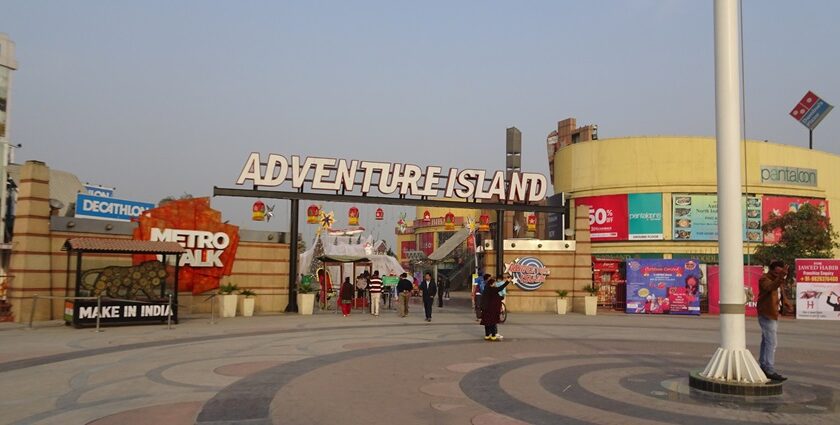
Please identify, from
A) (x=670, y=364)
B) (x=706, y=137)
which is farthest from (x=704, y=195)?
(x=670, y=364)

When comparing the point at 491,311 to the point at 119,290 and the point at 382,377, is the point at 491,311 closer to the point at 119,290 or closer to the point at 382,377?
the point at 382,377

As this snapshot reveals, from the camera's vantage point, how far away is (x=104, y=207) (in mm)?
34312

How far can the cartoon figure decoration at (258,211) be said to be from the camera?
28.3 metres

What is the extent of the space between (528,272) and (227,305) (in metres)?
13.2

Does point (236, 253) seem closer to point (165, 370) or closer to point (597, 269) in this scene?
point (165, 370)

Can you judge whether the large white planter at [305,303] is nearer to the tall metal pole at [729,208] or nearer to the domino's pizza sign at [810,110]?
the tall metal pole at [729,208]

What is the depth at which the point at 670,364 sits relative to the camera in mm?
12195

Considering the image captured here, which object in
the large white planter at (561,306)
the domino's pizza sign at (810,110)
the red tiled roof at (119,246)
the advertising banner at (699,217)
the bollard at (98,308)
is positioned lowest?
the large white planter at (561,306)

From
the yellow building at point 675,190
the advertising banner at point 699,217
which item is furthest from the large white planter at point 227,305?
the advertising banner at point 699,217

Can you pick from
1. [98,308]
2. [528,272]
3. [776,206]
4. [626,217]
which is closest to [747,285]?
[528,272]

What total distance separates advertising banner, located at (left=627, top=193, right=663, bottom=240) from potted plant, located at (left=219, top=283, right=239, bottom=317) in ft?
128

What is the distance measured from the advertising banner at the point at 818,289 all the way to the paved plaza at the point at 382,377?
353 inches

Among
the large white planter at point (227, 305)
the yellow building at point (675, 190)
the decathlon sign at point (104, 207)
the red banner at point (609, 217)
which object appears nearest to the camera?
the large white planter at point (227, 305)

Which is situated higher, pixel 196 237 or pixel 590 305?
pixel 196 237
